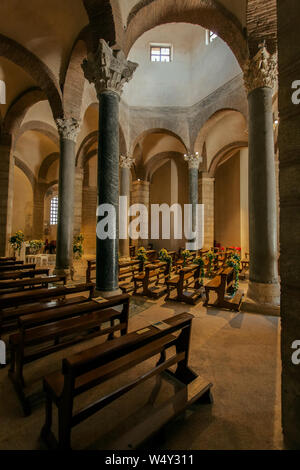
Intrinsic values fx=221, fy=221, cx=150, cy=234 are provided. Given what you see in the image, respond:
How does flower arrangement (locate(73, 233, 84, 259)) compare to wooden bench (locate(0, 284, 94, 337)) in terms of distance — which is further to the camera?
flower arrangement (locate(73, 233, 84, 259))

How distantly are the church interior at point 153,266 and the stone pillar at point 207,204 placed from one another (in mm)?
112

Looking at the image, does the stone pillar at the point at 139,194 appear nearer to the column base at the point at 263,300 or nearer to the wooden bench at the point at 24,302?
the column base at the point at 263,300

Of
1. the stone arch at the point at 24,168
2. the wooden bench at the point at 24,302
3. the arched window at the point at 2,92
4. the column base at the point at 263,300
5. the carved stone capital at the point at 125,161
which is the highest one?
the arched window at the point at 2,92

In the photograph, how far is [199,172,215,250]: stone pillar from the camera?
14.0 m

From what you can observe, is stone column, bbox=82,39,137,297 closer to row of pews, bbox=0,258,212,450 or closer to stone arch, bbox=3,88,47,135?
row of pews, bbox=0,258,212,450

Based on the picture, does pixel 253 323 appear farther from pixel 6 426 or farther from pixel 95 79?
pixel 95 79

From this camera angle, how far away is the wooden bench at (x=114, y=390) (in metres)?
1.44

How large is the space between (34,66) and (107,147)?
5118 mm

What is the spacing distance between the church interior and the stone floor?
2cm

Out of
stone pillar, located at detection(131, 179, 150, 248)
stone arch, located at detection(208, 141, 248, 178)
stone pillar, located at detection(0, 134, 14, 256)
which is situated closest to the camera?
stone pillar, located at detection(0, 134, 14, 256)

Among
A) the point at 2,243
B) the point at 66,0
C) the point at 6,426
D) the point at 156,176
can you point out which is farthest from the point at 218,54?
the point at 6,426

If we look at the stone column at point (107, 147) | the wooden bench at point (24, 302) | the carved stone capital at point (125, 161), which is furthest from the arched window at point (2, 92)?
the wooden bench at point (24, 302)

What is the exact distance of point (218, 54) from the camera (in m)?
10.7

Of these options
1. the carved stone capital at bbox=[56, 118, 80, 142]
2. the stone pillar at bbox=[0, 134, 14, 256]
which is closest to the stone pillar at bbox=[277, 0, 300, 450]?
the carved stone capital at bbox=[56, 118, 80, 142]
